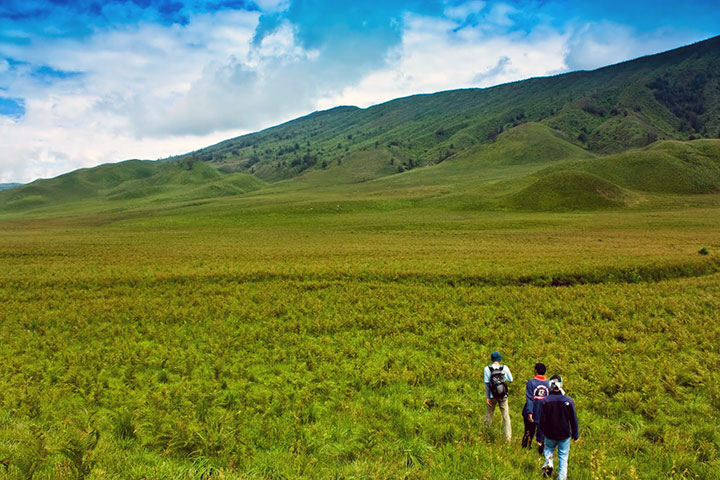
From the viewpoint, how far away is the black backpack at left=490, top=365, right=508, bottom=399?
9.53 m

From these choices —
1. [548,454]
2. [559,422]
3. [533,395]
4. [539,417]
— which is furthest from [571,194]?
[559,422]

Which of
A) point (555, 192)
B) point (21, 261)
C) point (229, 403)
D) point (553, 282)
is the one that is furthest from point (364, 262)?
point (555, 192)

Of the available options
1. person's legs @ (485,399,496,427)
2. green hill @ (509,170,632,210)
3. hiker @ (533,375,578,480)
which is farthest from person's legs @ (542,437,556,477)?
green hill @ (509,170,632,210)

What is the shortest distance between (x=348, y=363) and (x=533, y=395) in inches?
295

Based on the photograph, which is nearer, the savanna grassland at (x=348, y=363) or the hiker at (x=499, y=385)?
the savanna grassland at (x=348, y=363)

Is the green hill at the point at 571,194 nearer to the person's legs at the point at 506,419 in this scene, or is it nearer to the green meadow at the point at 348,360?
the green meadow at the point at 348,360

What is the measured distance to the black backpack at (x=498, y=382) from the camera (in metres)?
9.53

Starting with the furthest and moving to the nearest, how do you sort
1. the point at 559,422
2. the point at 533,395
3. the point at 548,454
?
the point at 533,395
the point at 548,454
the point at 559,422

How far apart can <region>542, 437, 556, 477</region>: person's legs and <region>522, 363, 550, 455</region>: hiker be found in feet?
0.75

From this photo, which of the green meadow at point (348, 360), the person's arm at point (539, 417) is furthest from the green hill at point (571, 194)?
the person's arm at point (539, 417)

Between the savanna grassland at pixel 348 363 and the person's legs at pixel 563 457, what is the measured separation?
544mm

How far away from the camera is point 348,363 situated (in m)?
14.6

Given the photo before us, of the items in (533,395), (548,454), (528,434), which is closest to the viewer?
(548,454)

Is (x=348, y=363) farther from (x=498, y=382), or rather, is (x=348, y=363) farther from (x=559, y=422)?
(x=559, y=422)
